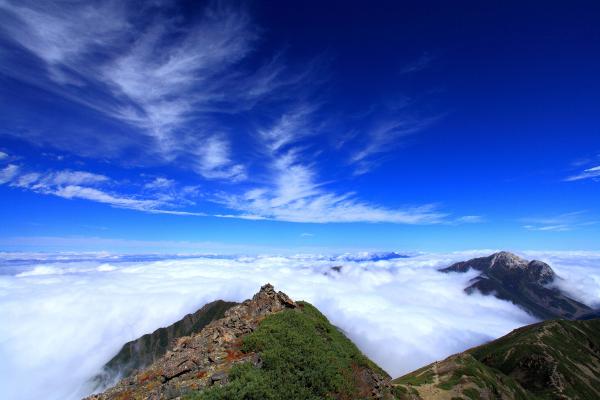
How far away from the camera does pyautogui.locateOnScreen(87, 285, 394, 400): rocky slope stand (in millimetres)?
28188

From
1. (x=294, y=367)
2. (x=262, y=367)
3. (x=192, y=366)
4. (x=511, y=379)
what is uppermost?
(x=294, y=367)

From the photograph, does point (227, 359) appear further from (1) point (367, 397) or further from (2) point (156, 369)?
(1) point (367, 397)

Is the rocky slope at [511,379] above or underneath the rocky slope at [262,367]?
underneath

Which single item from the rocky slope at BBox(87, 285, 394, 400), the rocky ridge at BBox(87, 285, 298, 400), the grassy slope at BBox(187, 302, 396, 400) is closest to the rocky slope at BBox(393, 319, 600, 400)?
the grassy slope at BBox(187, 302, 396, 400)

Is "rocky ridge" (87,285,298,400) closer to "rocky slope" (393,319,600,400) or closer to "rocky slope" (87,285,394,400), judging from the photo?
"rocky slope" (87,285,394,400)

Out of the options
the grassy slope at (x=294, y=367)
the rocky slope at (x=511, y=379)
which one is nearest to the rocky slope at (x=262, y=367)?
the grassy slope at (x=294, y=367)

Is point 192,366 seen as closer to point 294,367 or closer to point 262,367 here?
point 262,367

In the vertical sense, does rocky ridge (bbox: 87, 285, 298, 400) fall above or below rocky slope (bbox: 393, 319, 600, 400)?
above

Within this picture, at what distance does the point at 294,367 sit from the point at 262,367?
3.14 m

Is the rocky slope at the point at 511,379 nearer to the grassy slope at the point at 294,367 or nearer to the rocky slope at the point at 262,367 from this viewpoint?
the grassy slope at the point at 294,367

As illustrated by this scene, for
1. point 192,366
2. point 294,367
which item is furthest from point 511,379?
point 192,366

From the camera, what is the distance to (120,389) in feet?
110

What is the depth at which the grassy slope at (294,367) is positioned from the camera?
2716 cm

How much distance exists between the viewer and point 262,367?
104 ft
